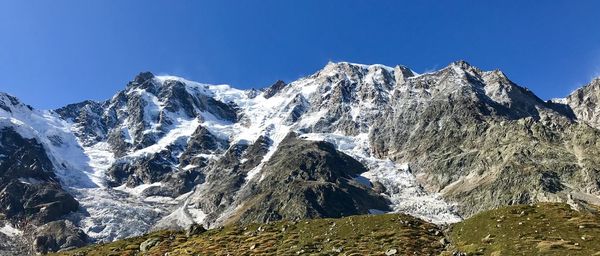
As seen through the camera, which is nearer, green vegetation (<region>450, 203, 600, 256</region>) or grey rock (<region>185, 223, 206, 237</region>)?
green vegetation (<region>450, 203, 600, 256</region>)

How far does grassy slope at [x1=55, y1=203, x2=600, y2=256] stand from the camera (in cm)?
5750

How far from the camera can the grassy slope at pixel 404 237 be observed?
5750cm

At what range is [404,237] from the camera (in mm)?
68562

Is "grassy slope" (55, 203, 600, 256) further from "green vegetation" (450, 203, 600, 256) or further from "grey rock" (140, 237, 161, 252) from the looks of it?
"grey rock" (140, 237, 161, 252)

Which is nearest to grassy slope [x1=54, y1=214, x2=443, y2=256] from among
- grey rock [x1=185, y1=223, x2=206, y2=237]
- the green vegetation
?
grey rock [x1=185, y1=223, x2=206, y2=237]

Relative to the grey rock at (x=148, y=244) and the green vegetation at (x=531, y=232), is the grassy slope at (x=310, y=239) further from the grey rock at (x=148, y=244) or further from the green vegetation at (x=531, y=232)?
the green vegetation at (x=531, y=232)

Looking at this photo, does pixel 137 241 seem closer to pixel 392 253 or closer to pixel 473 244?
pixel 392 253

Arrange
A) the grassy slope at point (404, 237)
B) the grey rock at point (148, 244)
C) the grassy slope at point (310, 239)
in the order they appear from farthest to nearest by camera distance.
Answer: the grey rock at point (148, 244) < the grassy slope at point (310, 239) < the grassy slope at point (404, 237)

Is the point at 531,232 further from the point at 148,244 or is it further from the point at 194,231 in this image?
the point at 148,244

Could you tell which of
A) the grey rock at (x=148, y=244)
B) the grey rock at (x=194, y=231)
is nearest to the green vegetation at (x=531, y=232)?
the grey rock at (x=194, y=231)

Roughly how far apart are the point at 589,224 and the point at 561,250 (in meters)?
13.1

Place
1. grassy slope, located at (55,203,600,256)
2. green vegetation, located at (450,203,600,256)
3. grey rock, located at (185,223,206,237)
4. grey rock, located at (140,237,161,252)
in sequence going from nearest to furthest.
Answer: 1. green vegetation, located at (450,203,600,256)
2. grassy slope, located at (55,203,600,256)
3. grey rock, located at (140,237,161,252)
4. grey rock, located at (185,223,206,237)

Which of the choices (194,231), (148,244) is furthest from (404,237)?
(148,244)

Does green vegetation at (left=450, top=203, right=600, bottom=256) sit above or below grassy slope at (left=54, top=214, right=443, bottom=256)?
below
